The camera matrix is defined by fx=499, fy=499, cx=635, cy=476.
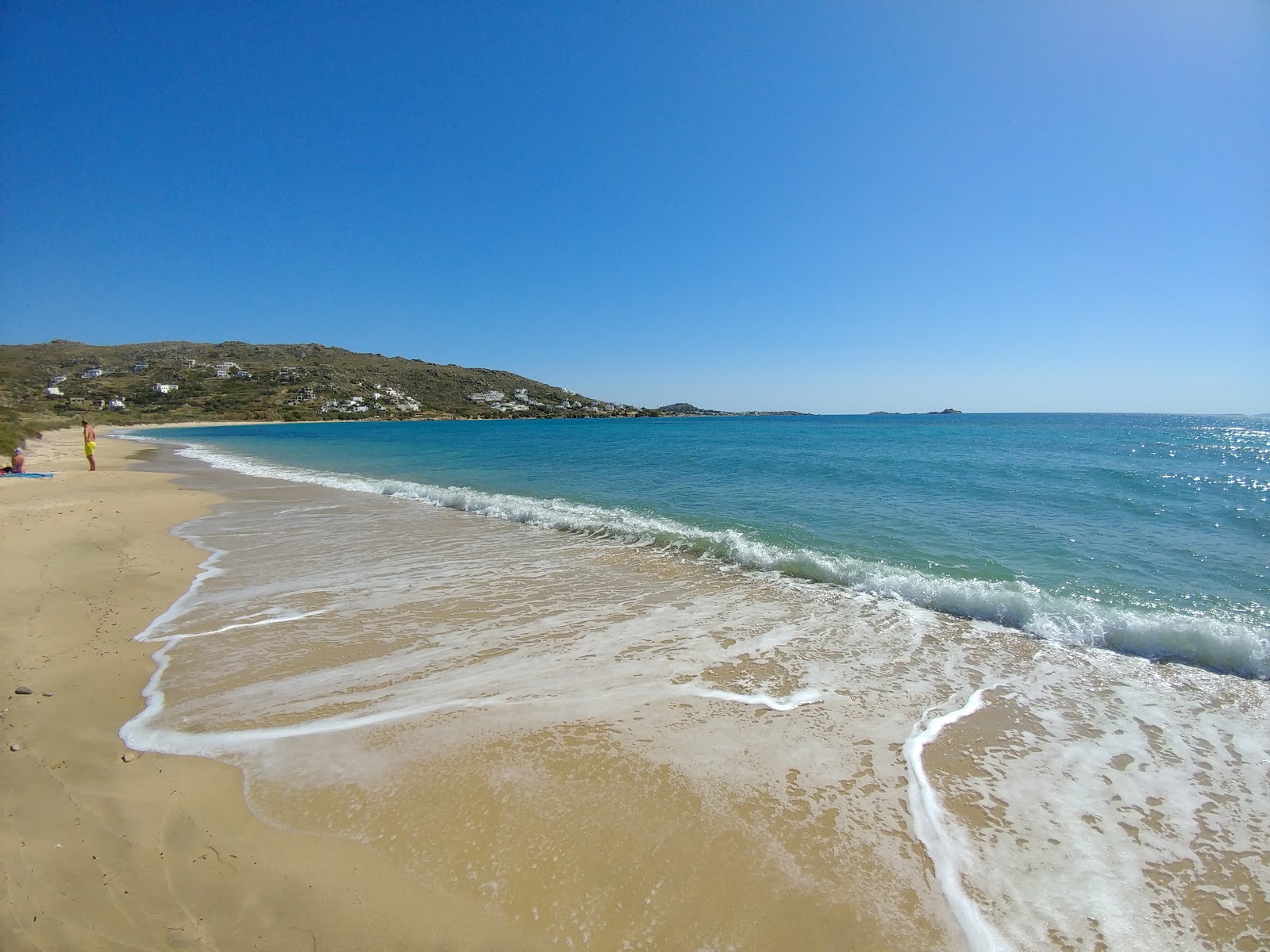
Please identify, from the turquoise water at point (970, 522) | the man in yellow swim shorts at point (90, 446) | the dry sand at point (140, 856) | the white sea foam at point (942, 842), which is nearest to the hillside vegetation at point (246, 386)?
the man in yellow swim shorts at point (90, 446)

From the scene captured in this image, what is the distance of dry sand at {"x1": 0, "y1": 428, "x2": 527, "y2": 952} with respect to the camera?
283 cm

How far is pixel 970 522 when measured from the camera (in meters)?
13.9

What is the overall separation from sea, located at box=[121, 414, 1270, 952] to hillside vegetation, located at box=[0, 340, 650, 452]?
2927 inches

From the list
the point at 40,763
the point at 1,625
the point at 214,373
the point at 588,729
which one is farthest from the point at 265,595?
the point at 214,373

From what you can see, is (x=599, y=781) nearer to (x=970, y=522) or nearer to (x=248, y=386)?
(x=970, y=522)

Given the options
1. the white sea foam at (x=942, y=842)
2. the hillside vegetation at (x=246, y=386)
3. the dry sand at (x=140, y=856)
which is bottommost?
the white sea foam at (x=942, y=842)

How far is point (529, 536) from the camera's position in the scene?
12898 millimetres

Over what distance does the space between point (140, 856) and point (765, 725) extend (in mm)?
4854

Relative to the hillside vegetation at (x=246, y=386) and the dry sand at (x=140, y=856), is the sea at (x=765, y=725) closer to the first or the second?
the dry sand at (x=140, y=856)

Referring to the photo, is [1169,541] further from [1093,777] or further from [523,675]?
[523,675]

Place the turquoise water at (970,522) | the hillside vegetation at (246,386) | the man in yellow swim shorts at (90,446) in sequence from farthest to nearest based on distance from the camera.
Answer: the hillside vegetation at (246,386)
the man in yellow swim shorts at (90,446)
the turquoise water at (970,522)

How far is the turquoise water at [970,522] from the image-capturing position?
7.91 meters

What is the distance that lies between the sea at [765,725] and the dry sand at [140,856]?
20 cm

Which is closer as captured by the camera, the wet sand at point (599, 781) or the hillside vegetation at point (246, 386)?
the wet sand at point (599, 781)
